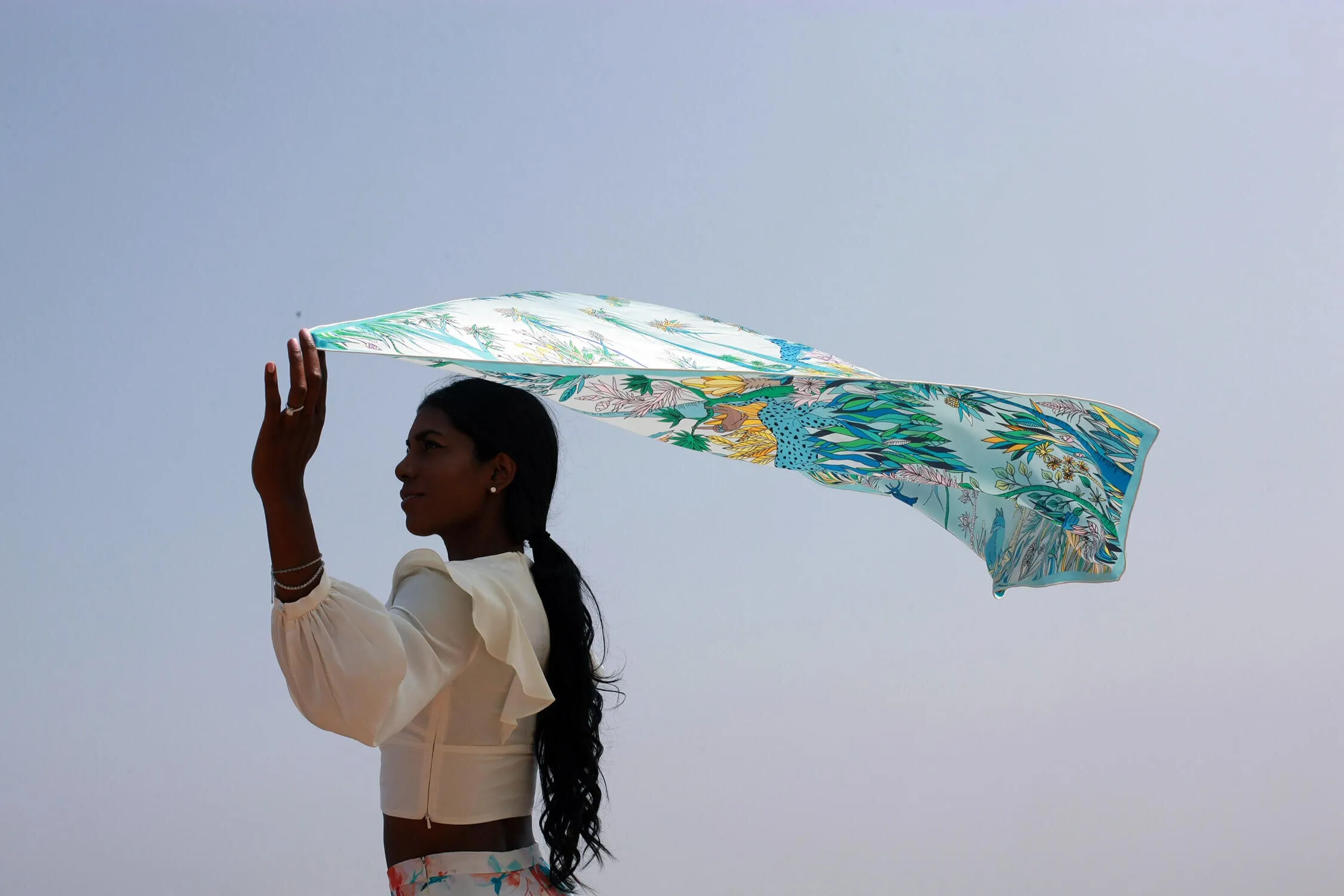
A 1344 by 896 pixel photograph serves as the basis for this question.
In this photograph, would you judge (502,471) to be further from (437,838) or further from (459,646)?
(437,838)

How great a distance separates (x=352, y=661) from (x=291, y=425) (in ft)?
0.77

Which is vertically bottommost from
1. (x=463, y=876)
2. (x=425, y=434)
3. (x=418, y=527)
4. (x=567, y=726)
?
(x=463, y=876)

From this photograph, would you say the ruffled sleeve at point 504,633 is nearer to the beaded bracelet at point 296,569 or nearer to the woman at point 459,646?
the woman at point 459,646

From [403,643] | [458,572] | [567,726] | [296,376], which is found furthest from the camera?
[567,726]

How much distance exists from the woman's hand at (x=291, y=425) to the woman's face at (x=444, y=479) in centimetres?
43

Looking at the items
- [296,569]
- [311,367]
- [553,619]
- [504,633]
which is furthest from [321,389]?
[553,619]

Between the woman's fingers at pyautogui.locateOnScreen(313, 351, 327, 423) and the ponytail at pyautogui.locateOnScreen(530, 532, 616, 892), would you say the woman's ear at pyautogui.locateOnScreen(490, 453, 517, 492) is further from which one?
the woman's fingers at pyautogui.locateOnScreen(313, 351, 327, 423)

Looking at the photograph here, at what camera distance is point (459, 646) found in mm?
1447

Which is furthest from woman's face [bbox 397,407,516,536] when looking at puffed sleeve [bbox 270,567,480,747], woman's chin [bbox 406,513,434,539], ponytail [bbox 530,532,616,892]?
puffed sleeve [bbox 270,567,480,747]

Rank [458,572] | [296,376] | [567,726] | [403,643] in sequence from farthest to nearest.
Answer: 1. [567,726]
2. [458,572]
3. [403,643]
4. [296,376]

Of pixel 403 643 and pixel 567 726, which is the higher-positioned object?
pixel 403 643

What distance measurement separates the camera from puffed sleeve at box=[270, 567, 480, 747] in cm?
120

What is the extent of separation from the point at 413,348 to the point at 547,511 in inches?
21.9

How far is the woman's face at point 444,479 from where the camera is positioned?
1.63 meters
